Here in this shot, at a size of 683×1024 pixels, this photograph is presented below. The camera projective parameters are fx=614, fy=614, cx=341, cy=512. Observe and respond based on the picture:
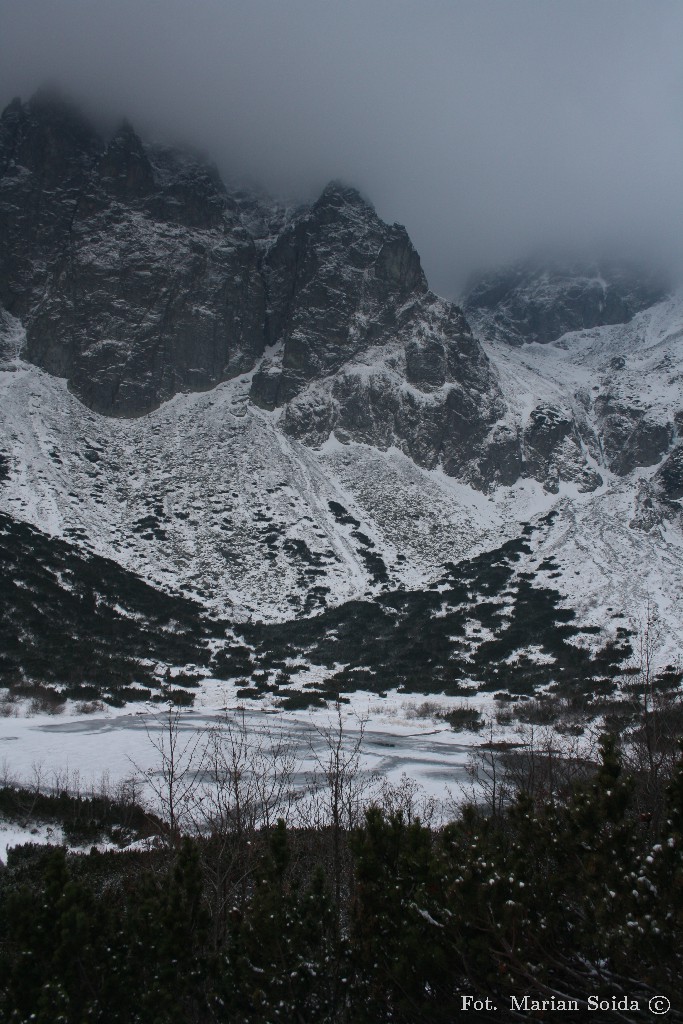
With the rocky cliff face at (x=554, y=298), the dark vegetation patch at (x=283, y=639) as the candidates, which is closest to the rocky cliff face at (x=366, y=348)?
the dark vegetation patch at (x=283, y=639)

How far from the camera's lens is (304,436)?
8012cm

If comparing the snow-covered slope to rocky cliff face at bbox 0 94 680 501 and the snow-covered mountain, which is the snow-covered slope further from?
rocky cliff face at bbox 0 94 680 501

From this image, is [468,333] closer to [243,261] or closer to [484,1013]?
[243,261]

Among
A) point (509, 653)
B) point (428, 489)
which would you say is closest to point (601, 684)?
point (509, 653)

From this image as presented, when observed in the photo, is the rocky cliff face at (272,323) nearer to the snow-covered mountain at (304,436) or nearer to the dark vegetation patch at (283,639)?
the snow-covered mountain at (304,436)

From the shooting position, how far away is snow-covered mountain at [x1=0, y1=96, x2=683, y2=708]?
49594 mm

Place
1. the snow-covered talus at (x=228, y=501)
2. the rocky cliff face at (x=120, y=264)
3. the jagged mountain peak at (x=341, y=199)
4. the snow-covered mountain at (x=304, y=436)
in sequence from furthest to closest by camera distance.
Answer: the jagged mountain peak at (x=341, y=199) → the rocky cliff face at (x=120, y=264) → the snow-covered talus at (x=228, y=501) → the snow-covered mountain at (x=304, y=436)

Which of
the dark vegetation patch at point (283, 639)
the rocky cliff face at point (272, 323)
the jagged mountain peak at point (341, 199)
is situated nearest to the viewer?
the dark vegetation patch at point (283, 639)

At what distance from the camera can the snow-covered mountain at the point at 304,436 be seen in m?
49.6

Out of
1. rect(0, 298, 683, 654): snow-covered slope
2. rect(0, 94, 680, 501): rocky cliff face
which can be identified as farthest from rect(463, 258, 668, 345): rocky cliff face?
rect(0, 298, 683, 654): snow-covered slope

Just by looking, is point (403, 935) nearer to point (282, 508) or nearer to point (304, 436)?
point (282, 508)

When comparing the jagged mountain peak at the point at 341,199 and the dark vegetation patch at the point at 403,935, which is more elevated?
the jagged mountain peak at the point at 341,199

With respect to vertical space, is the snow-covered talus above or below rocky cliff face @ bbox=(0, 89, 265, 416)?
below

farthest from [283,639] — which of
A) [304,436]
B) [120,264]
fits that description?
[120,264]
